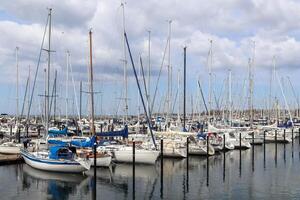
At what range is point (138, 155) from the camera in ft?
132

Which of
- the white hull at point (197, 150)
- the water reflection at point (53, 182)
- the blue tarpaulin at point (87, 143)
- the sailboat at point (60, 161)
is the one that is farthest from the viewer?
the white hull at point (197, 150)

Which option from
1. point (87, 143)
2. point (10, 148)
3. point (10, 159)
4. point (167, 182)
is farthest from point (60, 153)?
point (10, 148)

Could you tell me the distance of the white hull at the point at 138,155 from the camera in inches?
1581

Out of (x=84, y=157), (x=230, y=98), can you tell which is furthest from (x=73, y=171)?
(x=230, y=98)

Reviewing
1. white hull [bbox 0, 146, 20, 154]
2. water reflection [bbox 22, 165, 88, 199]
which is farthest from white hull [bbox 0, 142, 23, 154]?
water reflection [bbox 22, 165, 88, 199]

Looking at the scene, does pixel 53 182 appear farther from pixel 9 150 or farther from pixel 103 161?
pixel 9 150

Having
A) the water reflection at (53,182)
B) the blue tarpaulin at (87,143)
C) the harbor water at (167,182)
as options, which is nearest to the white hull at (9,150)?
the harbor water at (167,182)

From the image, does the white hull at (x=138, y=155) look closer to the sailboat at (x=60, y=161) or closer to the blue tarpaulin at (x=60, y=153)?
the sailboat at (x=60, y=161)

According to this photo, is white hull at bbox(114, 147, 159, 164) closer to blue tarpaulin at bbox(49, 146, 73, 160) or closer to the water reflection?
blue tarpaulin at bbox(49, 146, 73, 160)

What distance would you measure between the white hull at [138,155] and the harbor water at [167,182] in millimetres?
652

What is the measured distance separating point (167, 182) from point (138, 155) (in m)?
7.76

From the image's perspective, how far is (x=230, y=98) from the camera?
273 ft

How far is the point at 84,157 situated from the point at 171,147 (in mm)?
12746

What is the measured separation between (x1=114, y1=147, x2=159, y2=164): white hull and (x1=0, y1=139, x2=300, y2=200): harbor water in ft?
2.14
